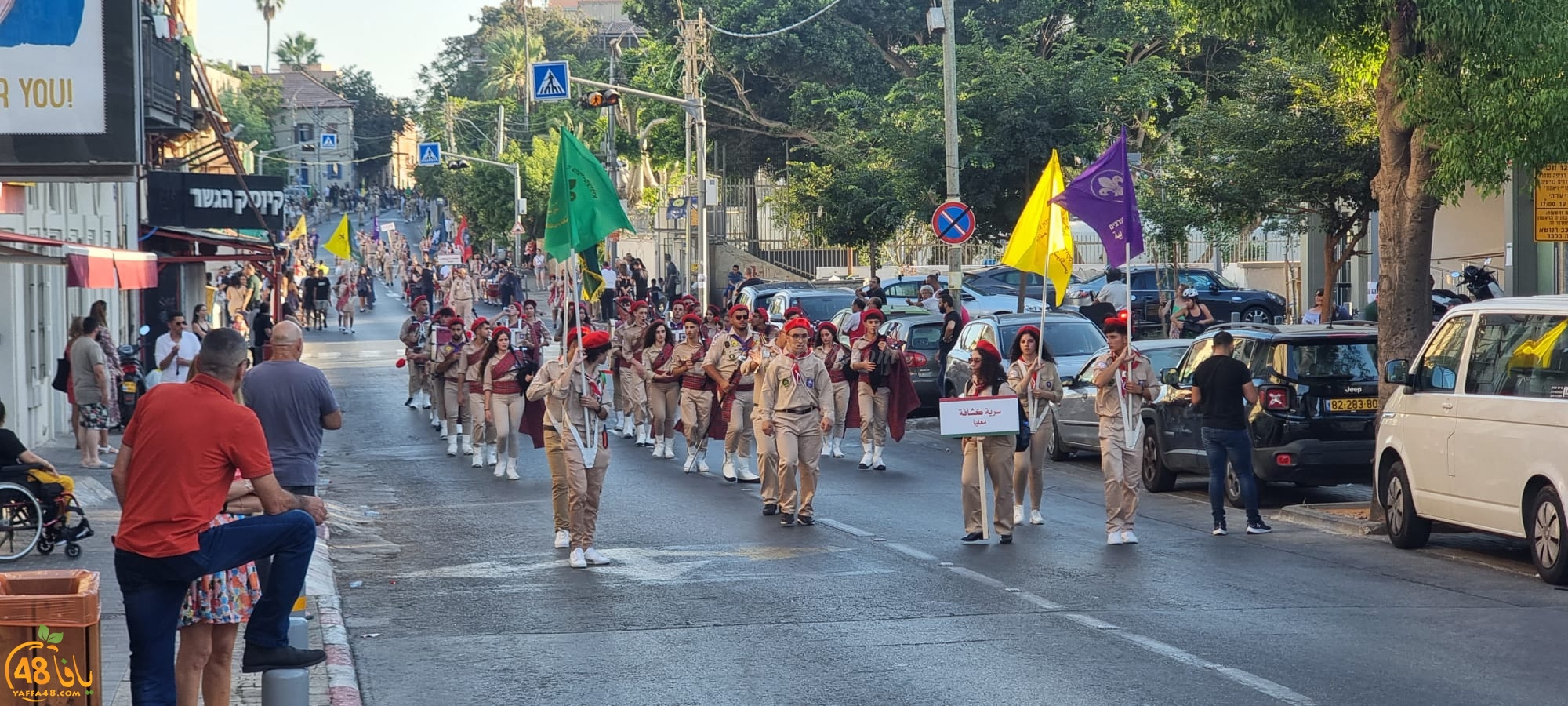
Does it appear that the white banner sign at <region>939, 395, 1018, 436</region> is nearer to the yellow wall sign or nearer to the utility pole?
the yellow wall sign

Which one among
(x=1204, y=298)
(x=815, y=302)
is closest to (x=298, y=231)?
(x=1204, y=298)

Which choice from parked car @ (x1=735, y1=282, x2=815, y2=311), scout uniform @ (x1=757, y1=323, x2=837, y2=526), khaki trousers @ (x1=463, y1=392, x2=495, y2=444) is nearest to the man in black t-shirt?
scout uniform @ (x1=757, y1=323, x2=837, y2=526)

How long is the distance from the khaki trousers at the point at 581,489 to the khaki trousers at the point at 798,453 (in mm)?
2570

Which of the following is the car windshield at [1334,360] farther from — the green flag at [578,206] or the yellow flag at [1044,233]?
the green flag at [578,206]

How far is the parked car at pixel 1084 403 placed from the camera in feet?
63.7

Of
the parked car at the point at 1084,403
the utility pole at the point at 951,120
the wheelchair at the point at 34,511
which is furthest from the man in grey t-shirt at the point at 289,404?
the utility pole at the point at 951,120

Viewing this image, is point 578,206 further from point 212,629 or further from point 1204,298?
point 1204,298

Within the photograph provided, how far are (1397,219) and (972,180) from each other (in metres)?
19.6

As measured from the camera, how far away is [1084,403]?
1970 centimetres

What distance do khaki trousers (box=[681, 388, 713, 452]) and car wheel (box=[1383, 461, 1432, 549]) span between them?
8416 millimetres

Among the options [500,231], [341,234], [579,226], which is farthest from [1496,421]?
[500,231]

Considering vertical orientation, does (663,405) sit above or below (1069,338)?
below

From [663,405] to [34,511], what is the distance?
9.81 meters

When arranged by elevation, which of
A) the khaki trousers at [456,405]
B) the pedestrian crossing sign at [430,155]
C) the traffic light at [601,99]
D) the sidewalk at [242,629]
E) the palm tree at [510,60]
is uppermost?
the palm tree at [510,60]
